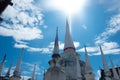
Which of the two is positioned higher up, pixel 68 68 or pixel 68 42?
pixel 68 42

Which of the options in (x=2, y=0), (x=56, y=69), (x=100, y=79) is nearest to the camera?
(x=2, y=0)

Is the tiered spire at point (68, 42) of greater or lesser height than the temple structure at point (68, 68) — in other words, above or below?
above

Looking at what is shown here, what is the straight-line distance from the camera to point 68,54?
40.5 meters

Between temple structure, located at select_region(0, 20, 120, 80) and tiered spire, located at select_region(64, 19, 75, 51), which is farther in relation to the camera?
tiered spire, located at select_region(64, 19, 75, 51)

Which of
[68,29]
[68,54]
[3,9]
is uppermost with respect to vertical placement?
[68,29]

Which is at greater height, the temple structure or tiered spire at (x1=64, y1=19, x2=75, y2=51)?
tiered spire at (x1=64, y1=19, x2=75, y2=51)

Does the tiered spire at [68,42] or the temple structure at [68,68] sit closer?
the temple structure at [68,68]

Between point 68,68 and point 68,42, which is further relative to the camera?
point 68,42

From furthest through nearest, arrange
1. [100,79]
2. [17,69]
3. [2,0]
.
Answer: [100,79] → [17,69] → [2,0]

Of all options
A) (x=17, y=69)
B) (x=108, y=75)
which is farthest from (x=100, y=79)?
(x=17, y=69)

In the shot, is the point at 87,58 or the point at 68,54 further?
the point at 68,54

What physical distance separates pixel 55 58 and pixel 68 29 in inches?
1407

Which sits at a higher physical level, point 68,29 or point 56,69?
point 68,29

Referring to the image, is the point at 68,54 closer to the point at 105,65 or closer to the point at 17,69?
the point at 105,65
